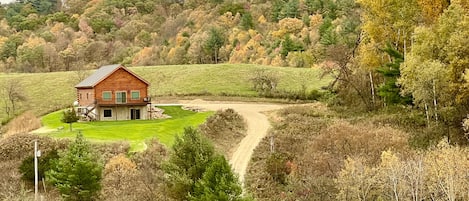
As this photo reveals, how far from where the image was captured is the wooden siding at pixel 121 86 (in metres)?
48.4

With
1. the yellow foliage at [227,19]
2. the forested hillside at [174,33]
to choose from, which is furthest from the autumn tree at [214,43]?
the yellow foliage at [227,19]

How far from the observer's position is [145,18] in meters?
155

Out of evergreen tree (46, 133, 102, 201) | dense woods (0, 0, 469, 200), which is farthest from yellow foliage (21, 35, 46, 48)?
evergreen tree (46, 133, 102, 201)

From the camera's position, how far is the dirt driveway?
31453 mm

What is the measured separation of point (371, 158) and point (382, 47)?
18.5 meters

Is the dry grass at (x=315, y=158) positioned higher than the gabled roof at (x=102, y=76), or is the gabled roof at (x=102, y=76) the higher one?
the gabled roof at (x=102, y=76)

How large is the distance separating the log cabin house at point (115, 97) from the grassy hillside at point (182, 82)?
622 inches

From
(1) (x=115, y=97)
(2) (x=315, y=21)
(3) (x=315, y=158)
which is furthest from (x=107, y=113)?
(2) (x=315, y=21)

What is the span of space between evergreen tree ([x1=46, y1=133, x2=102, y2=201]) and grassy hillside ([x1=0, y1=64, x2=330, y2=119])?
3910 cm

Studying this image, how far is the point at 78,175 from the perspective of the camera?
23938 millimetres

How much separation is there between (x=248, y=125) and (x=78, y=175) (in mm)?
19699

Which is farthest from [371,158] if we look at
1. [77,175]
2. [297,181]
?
[77,175]

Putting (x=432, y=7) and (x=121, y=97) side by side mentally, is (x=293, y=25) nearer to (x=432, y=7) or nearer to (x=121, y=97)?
(x=121, y=97)

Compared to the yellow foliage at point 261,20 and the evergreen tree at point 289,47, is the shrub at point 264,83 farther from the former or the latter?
the yellow foliage at point 261,20
